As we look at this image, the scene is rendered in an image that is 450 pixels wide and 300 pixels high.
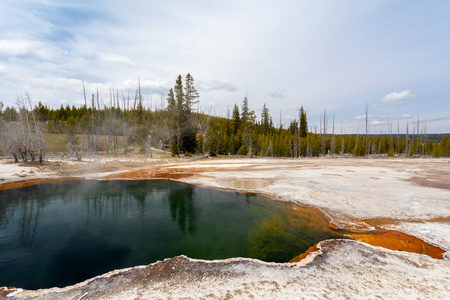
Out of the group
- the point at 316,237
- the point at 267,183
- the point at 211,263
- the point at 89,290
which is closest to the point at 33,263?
the point at 89,290

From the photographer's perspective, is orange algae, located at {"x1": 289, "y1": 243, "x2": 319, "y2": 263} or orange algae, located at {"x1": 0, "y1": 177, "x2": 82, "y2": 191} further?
orange algae, located at {"x1": 0, "y1": 177, "x2": 82, "y2": 191}

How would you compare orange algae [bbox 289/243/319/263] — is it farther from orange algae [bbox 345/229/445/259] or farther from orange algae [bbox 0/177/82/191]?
orange algae [bbox 0/177/82/191]

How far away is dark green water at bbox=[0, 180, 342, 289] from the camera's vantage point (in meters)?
7.42

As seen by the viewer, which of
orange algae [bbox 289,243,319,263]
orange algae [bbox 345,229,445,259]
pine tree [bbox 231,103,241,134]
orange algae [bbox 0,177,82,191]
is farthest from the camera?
pine tree [bbox 231,103,241,134]

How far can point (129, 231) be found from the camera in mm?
10398

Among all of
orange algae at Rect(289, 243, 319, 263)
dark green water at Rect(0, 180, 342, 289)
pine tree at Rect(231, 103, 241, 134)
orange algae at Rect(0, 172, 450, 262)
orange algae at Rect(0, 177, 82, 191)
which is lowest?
dark green water at Rect(0, 180, 342, 289)

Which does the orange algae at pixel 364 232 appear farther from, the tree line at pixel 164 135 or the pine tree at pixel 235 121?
the pine tree at pixel 235 121

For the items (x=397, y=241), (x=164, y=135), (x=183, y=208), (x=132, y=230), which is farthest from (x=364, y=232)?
(x=164, y=135)

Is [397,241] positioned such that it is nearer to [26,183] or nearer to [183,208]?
[183,208]

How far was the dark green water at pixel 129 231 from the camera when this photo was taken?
24.3 ft

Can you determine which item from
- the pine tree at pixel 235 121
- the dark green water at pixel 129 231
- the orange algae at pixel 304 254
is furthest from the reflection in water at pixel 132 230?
the pine tree at pixel 235 121

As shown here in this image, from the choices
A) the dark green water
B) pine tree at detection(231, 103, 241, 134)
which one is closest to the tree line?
pine tree at detection(231, 103, 241, 134)

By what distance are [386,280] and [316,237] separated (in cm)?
340

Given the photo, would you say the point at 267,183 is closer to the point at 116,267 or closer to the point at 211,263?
the point at 211,263
